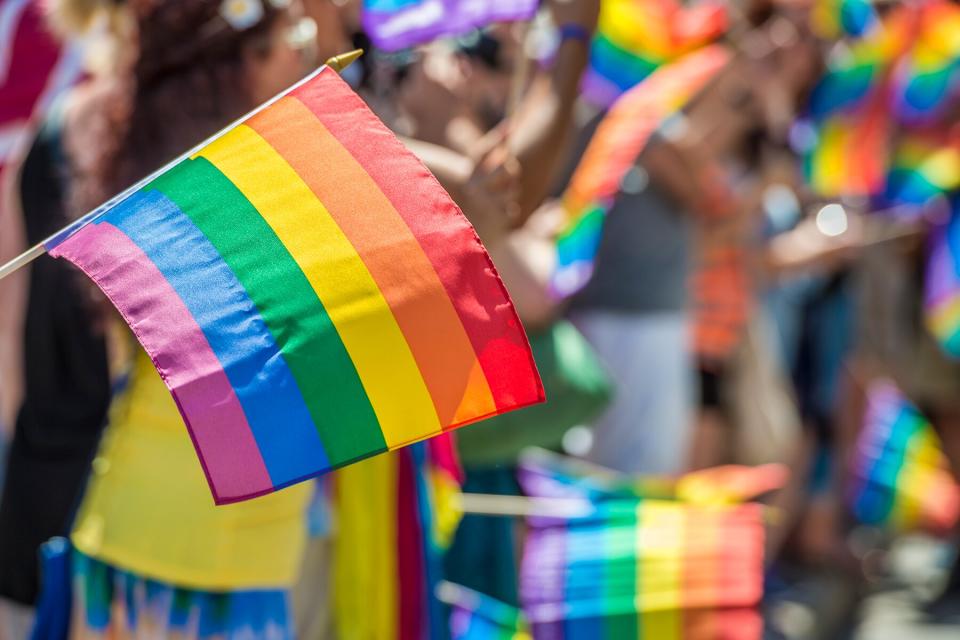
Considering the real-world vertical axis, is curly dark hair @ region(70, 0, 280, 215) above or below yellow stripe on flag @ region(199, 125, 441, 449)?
above

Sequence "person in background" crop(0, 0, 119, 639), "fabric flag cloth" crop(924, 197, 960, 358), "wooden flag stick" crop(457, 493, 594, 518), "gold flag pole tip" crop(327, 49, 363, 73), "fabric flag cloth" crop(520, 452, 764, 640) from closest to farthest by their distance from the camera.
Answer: "gold flag pole tip" crop(327, 49, 363, 73) < "person in background" crop(0, 0, 119, 639) < "fabric flag cloth" crop(520, 452, 764, 640) < "wooden flag stick" crop(457, 493, 594, 518) < "fabric flag cloth" crop(924, 197, 960, 358)

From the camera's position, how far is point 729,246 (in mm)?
5055

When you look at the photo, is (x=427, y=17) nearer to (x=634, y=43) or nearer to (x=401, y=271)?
(x=401, y=271)

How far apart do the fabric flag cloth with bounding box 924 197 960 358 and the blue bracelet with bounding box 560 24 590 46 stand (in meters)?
2.72

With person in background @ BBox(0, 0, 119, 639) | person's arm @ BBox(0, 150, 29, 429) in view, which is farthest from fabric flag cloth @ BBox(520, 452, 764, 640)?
person's arm @ BBox(0, 150, 29, 429)

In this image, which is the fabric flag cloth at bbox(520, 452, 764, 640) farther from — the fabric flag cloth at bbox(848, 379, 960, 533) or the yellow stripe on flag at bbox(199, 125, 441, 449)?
the fabric flag cloth at bbox(848, 379, 960, 533)

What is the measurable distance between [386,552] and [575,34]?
96cm

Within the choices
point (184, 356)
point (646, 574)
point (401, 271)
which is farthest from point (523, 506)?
point (184, 356)

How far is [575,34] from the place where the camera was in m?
2.73

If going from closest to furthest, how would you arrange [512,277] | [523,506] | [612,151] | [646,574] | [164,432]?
[164,432] → [646,574] → [512,277] → [523,506] → [612,151]

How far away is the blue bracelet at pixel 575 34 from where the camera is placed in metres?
2.73

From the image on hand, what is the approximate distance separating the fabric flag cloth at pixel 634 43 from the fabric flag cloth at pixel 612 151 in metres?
0.06

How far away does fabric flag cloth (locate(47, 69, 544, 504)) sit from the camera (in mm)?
2004

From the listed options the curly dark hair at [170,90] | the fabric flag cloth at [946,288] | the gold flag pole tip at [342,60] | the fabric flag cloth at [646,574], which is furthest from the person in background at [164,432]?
the fabric flag cloth at [946,288]
